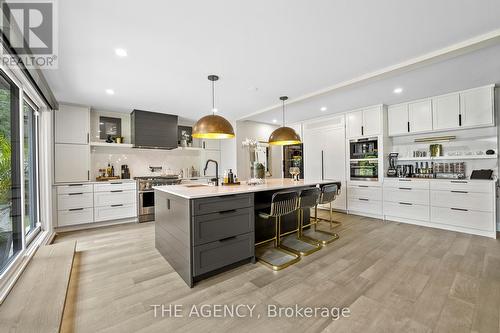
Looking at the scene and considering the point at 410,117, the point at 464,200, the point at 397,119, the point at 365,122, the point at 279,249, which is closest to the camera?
the point at 279,249

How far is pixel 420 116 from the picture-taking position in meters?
4.11

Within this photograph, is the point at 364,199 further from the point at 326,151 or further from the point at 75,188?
the point at 75,188

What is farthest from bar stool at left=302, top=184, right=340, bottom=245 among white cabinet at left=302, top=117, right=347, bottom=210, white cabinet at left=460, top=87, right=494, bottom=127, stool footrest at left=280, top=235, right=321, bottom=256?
white cabinet at left=460, top=87, right=494, bottom=127

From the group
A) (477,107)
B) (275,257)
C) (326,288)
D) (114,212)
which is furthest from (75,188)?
(477,107)

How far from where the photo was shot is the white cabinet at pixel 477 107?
3410 mm

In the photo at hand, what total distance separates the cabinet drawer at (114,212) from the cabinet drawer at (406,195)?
517 cm

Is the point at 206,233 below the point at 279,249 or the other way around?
the other way around

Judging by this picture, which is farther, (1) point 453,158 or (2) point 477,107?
(1) point 453,158

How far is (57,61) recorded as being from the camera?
251cm

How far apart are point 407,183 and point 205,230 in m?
3.93

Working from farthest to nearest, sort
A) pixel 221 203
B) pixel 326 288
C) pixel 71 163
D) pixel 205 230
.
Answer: pixel 71 163, pixel 221 203, pixel 205 230, pixel 326 288

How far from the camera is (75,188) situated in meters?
3.93

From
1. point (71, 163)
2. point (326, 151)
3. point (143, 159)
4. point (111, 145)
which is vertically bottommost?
point (71, 163)

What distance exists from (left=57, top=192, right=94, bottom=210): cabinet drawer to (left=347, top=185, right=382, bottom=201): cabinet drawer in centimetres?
531
